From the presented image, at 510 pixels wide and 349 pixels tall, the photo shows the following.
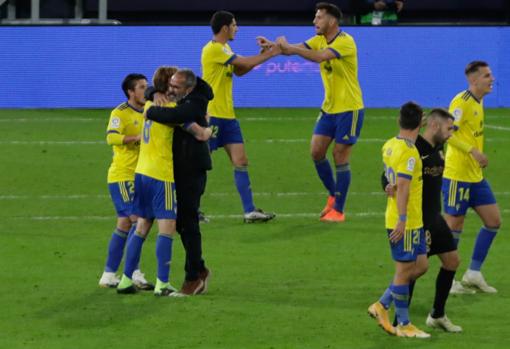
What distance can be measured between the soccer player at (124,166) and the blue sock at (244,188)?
3.63m

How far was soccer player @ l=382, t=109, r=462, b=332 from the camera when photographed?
11195 millimetres

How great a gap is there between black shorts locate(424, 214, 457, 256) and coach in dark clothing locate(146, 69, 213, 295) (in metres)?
2.33

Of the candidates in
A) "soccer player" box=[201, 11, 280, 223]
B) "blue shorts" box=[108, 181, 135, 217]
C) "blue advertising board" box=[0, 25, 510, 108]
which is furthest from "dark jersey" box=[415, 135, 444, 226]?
"blue advertising board" box=[0, 25, 510, 108]

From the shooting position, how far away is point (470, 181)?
42.8 feet

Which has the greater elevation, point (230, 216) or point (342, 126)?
point (342, 126)

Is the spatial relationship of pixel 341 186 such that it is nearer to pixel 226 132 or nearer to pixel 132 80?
pixel 226 132

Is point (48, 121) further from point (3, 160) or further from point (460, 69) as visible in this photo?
point (460, 69)

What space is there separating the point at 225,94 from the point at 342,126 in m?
1.47

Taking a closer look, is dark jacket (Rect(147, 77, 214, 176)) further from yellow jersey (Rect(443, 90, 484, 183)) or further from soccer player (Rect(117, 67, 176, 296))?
yellow jersey (Rect(443, 90, 484, 183))

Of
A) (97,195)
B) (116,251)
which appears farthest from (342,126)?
(116,251)

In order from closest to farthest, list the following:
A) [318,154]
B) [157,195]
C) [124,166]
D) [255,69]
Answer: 1. [157,195]
2. [124,166]
3. [318,154]
4. [255,69]

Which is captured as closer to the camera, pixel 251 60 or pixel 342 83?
pixel 251 60

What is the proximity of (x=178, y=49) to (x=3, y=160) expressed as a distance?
7119 mm

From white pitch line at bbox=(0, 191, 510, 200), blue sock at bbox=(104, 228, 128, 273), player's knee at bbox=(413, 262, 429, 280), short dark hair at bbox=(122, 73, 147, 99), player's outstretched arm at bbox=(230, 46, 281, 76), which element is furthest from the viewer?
white pitch line at bbox=(0, 191, 510, 200)
